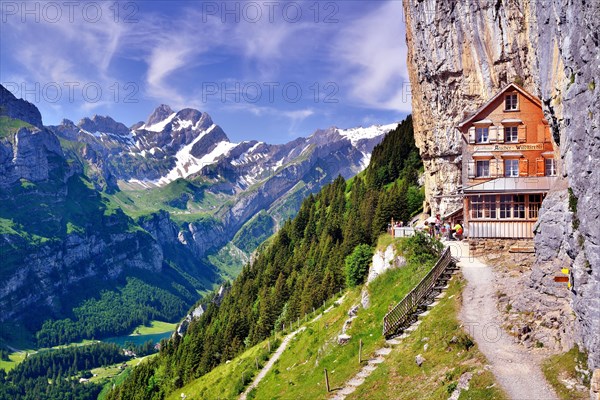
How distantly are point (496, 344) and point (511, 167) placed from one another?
2409 cm

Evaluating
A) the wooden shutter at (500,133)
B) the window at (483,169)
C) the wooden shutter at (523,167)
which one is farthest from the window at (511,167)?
the wooden shutter at (500,133)

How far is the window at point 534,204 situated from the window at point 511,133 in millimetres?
8089

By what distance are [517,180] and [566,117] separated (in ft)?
57.5

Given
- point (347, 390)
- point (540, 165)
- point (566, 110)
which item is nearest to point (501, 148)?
point (540, 165)

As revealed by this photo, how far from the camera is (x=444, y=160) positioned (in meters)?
64.9

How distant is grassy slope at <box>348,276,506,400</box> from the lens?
2341 cm

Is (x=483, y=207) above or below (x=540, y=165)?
below

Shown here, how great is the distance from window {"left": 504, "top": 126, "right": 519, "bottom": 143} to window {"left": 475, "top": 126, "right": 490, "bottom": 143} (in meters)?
1.57

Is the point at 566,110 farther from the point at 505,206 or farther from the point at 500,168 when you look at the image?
the point at 500,168

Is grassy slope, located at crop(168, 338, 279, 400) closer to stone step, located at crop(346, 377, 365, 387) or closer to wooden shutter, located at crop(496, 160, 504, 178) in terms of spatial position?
stone step, located at crop(346, 377, 365, 387)

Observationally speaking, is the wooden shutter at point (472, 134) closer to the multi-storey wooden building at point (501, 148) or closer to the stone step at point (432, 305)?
the multi-storey wooden building at point (501, 148)

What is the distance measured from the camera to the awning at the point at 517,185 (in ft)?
127

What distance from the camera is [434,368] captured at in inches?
1030

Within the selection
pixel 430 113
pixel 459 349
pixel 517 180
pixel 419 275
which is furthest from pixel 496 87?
pixel 459 349
